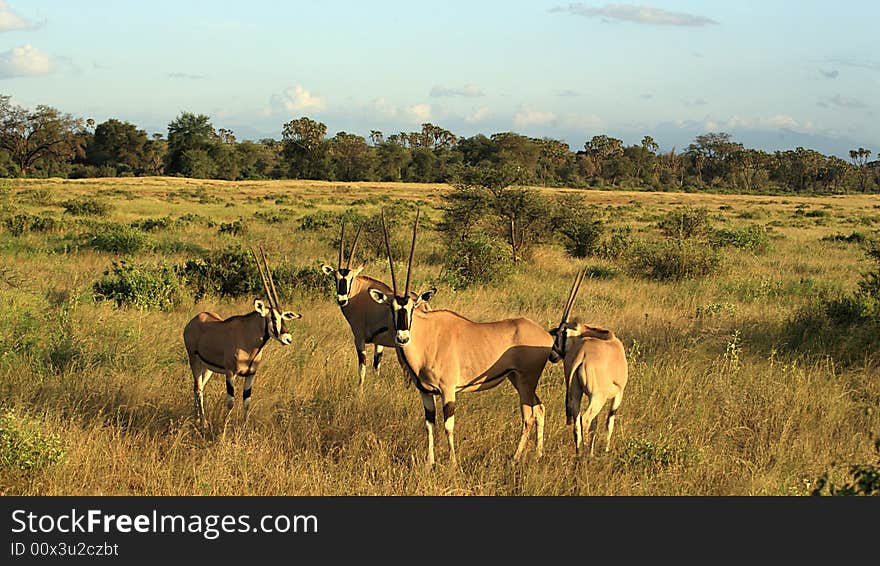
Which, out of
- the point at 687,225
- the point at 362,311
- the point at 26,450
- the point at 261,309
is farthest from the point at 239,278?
the point at 687,225

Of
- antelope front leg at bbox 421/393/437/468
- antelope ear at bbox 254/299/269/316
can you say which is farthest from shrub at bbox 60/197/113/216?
antelope front leg at bbox 421/393/437/468

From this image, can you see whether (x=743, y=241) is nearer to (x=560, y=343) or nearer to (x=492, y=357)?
(x=560, y=343)

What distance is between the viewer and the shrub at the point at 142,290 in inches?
492

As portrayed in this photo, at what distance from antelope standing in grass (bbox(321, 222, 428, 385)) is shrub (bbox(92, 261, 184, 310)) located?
13.6 ft

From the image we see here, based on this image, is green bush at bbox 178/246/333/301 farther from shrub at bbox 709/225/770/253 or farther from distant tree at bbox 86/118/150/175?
distant tree at bbox 86/118/150/175

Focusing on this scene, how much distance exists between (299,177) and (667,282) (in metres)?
92.3

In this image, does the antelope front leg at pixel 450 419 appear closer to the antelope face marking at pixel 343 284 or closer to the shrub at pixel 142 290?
the antelope face marking at pixel 343 284

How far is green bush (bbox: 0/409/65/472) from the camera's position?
5914 millimetres

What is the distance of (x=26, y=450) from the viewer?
A: 5930 millimetres

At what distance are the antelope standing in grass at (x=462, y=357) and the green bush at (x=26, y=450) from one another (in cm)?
280

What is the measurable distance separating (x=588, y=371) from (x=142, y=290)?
8942mm

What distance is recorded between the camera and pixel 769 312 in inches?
511

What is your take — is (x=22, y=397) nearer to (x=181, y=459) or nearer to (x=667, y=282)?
(x=181, y=459)
